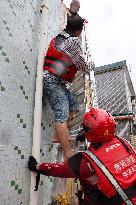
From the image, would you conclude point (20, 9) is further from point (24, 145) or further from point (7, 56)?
point (24, 145)

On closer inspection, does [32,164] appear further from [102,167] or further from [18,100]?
[102,167]

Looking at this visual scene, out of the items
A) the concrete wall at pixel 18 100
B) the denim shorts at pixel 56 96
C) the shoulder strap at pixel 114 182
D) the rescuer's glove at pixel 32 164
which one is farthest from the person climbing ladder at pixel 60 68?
the shoulder strap at pixel 114 182

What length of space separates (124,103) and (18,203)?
14694 millimetres

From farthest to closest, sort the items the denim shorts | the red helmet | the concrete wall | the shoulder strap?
the denim shorts < the red helmet < the concrete wall < the shoulder strap

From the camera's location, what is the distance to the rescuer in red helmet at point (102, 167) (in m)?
3.08

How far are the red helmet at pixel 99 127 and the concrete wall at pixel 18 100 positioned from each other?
0.74 meters

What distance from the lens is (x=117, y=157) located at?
127 inches

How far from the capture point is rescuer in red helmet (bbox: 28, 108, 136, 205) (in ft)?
10.1

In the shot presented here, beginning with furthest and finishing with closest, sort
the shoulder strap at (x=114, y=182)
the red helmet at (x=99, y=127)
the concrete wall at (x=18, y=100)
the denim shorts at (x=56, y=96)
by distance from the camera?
1. the denim shorts at (x=56, y=96)
2. the red helmet at (x=99, y=127)
3. the concrete wall at (x=18, y=100)
4. the shoulder strap at (x=114, y=182)

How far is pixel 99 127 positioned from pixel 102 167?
48 cm

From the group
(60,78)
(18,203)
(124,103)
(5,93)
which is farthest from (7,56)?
(124,103)

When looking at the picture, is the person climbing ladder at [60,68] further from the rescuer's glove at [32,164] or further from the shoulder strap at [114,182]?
the shoulder strap at [114,182]

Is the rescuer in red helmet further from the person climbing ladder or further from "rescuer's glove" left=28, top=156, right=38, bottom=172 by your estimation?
the person climbing ladder

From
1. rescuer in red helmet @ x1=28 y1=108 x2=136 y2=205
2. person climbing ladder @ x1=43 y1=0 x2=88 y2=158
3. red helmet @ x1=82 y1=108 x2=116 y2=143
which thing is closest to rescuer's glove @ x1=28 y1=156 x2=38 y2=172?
rescuer in red helmet @ x1=28 y1=108 x2=136 y2=205
